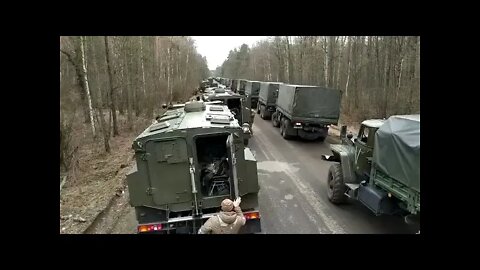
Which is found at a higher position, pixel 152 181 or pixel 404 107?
pixel 404 107

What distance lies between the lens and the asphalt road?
6660mm

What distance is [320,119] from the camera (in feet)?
47.9

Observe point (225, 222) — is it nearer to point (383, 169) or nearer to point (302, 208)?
point (383, 169)

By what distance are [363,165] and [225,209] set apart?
4159mm

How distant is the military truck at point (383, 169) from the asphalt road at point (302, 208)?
486 mm

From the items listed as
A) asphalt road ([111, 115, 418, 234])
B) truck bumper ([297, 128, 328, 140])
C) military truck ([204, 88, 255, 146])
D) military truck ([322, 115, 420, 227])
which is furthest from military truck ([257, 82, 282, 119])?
military truck ([322, 115, 420, 227])

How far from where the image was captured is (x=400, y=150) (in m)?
5.51

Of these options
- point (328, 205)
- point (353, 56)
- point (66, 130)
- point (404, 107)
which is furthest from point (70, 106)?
point (353, 56)

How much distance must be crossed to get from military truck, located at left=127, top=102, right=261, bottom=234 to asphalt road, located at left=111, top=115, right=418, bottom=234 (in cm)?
125

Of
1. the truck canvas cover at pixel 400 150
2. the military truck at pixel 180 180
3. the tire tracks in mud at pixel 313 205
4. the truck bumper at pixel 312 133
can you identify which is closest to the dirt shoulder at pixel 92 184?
the military truck at pixel 180 180

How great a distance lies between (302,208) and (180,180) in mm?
3360

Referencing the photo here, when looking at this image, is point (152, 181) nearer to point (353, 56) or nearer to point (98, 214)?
point (98, 214)

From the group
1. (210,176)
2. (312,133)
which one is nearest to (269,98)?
(312,133)

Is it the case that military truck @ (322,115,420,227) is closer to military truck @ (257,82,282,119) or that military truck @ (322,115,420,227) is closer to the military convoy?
the military convoy
